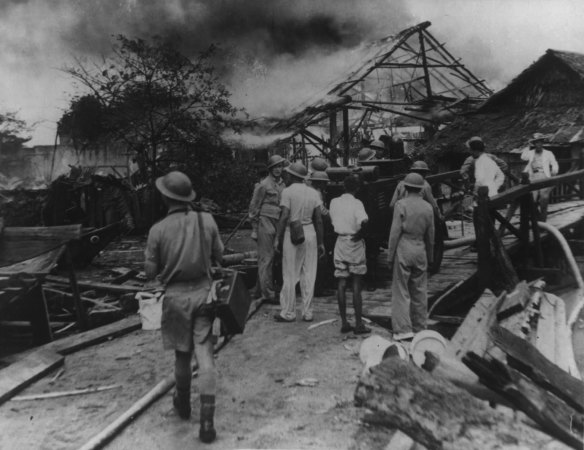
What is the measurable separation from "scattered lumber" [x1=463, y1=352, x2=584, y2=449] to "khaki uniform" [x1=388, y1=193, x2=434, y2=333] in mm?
1898

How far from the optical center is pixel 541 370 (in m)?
3.82

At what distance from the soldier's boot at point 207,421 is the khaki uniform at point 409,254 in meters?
2.69

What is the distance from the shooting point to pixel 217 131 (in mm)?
14859

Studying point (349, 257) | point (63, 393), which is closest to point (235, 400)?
point (63, 393)

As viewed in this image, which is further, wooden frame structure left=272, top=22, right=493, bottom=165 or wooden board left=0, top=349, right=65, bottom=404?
wooden frame structure left=272, top=22, right=493, bottom=165

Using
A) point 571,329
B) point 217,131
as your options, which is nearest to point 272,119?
point 217,131

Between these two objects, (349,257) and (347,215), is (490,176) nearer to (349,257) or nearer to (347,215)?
(347,215)

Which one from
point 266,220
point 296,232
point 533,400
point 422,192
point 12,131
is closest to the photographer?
point 533,400

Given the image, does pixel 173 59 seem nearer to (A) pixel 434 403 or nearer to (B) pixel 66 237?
(B) pixel 66 237

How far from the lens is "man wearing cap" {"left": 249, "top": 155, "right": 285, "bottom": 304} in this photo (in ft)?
22.3

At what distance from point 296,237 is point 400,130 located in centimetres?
2049

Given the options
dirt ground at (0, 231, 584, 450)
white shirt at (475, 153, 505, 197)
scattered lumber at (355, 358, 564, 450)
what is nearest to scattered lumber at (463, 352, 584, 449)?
scattered lumber at (355, 358, 564, 450)

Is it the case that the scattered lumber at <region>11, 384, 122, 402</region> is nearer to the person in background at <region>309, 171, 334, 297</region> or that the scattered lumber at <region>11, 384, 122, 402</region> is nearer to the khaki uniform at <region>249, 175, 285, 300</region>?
the khaki uniform at <region>249, 175, 285, 300</region>

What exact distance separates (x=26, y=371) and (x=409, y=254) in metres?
3.84
